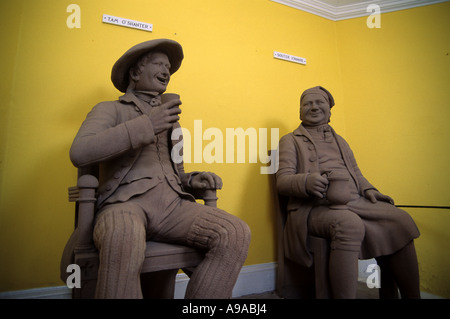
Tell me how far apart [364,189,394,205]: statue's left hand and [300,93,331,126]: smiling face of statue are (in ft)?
2.08

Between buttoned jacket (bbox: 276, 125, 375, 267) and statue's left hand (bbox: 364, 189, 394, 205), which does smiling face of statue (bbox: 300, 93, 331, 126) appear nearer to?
buttoned jacket (bbox: 276, 125, 375, 267)

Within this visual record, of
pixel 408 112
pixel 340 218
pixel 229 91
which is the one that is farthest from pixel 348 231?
pixel 408 112

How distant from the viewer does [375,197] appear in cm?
204

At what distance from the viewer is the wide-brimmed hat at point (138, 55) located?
158cm

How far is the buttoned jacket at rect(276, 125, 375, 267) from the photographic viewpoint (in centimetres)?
195

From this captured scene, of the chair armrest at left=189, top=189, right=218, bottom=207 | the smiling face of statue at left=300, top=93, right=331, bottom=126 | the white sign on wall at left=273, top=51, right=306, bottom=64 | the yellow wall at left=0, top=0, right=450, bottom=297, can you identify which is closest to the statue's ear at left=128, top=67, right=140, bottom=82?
the yellow wall at left=0, top=0, right=450, bottom=297

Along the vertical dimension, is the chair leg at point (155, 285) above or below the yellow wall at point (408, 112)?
below

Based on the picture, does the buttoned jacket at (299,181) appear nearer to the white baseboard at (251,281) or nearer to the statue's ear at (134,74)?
the white baseboard at (251,281)

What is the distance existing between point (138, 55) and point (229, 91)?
45.1 inches

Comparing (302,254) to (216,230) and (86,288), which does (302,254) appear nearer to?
(216,230)

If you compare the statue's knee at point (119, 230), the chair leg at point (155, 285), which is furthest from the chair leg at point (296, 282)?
the statue's knee at point (119, 230)

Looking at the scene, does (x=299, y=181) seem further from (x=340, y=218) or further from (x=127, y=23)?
(x=127, y=23)

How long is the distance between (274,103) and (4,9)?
89.4 inches
